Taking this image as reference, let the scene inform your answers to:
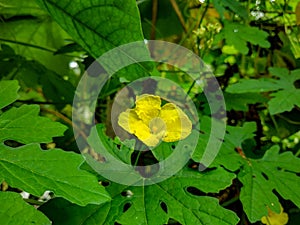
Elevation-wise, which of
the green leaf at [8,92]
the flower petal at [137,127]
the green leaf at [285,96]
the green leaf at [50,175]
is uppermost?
the green leaf at [8,92]

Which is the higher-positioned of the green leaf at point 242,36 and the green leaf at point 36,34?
the green leaf at point 242,36

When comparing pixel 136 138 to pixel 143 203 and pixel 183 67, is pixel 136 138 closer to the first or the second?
pixel 143 203

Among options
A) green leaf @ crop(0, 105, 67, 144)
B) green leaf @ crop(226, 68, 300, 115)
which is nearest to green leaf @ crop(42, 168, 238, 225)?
green leaf @ crop(0, 105, 67, 144)

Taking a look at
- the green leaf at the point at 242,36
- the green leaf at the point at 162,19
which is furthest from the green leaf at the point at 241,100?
the green leaf at the point at 162,19

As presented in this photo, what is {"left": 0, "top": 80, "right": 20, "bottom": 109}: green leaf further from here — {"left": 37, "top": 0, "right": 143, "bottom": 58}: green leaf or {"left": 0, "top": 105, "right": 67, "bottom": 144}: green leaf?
{"left": 37, "top": 0, "right": 143, "bottom": 58}: green leaf

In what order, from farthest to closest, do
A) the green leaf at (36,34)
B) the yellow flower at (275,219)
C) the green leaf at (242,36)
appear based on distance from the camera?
the green leaf at (36,34) < the green leaf at (242,36) < the yellow flower at (275,219)

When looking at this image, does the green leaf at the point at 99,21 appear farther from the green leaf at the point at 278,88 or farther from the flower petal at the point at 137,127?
the green leaf at the point at 278,88

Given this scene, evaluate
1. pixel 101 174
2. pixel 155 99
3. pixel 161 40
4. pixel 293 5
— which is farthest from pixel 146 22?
pixel 101 174

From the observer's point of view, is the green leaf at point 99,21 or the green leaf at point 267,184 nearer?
the green leaf at point 99,21
